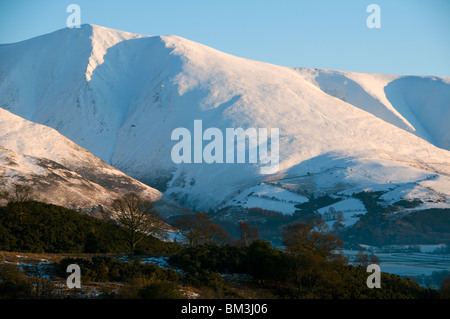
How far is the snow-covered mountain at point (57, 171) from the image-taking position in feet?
346

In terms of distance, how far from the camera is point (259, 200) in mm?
161875

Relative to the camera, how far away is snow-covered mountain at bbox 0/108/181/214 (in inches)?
4156

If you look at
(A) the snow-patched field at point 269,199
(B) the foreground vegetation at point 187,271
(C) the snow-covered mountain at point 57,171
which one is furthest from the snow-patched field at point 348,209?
(B) the foreground vegetation at point 187,271

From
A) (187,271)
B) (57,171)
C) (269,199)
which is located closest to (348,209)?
(269,199)

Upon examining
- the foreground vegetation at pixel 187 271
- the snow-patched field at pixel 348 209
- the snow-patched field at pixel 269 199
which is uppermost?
the snow-patched field at pixel 269 199

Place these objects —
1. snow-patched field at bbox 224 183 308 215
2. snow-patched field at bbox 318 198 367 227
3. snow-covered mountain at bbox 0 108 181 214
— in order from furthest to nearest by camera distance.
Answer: snow-patched field at bbox 224 183 308 215 → snow-patched field at bbox 318 198 367 227 → snow-covered mountain at bbox 0 108 181 214

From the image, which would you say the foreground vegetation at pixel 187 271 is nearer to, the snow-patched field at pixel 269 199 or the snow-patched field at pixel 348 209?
the snow-patched field at pixel 348 209

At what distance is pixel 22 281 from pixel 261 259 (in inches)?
635

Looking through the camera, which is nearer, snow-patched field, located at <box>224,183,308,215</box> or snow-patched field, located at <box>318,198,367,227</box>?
snow-patched field, located at <box>318,198,367,227</box>

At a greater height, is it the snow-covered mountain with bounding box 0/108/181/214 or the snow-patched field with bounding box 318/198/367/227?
the snow-covered mountain with bounding box 0/108/181/214

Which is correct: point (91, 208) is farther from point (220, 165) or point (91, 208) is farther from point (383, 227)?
point (220, 165)

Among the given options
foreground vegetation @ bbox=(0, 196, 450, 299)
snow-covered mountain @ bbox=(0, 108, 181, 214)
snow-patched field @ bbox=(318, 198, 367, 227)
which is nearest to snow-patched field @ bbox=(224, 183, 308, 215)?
snow-patched field @ bbox=(318, 198, 367, 227)

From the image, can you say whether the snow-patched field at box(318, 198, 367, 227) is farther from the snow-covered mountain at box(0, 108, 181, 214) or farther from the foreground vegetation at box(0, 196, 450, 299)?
the foreground vegetation at box(0, 196, 450, 299)
